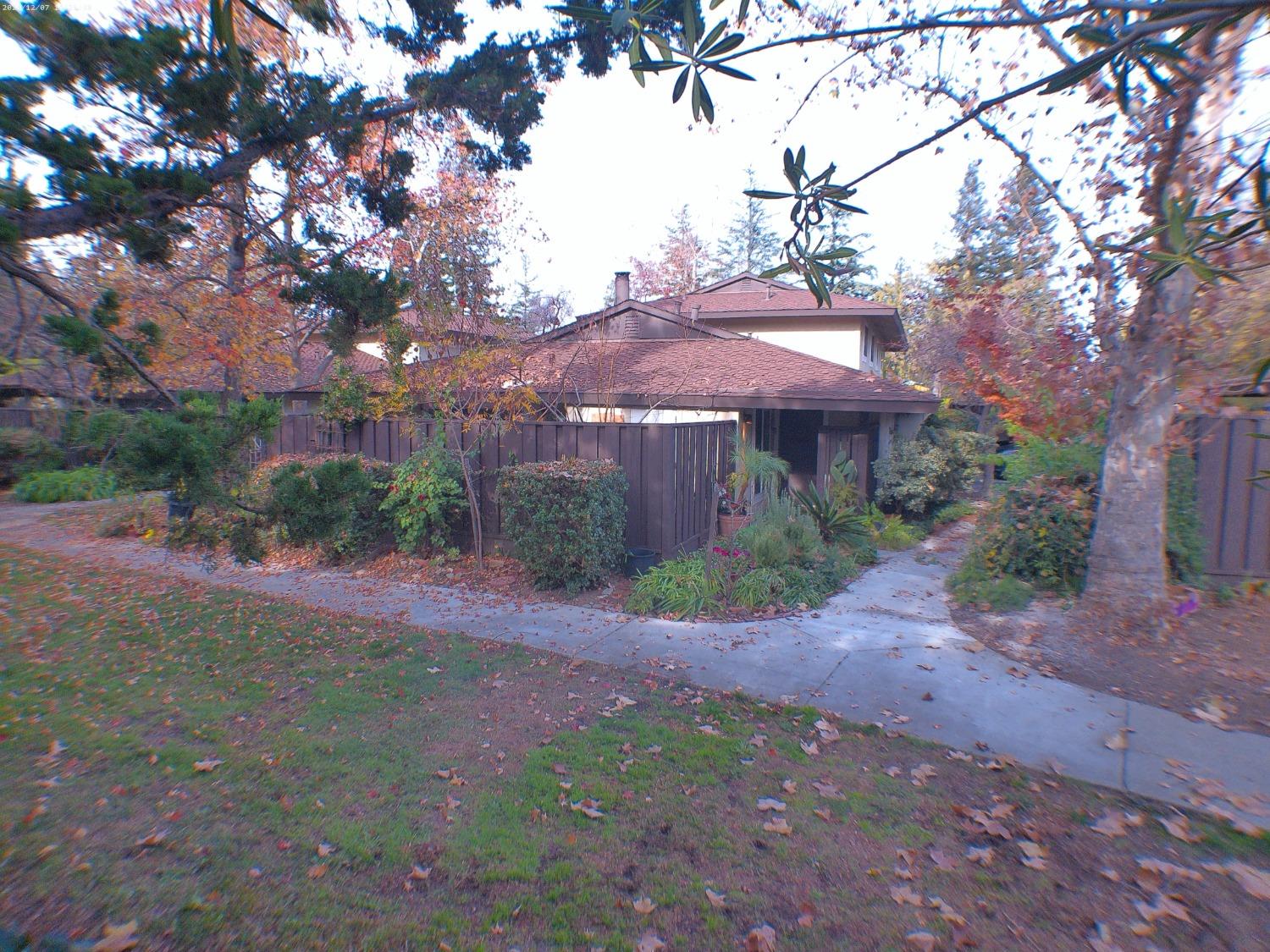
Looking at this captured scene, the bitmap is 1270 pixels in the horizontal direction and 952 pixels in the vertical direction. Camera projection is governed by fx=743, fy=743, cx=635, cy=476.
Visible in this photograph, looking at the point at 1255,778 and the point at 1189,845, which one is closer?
the point at 1189,845

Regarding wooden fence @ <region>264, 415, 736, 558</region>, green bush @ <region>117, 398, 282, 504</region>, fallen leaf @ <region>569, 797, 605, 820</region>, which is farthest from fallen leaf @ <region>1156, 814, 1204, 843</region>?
green bush @ <region>117, 398, 282, 504</region>

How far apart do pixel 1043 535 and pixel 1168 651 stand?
169cm

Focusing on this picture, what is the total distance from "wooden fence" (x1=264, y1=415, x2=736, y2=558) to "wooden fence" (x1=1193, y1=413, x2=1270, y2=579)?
5.20 meters

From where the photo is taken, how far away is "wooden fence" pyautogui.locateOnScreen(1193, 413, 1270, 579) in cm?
770

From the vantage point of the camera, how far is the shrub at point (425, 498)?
9.62 meters

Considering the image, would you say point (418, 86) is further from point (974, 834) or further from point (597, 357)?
point (974, 834)

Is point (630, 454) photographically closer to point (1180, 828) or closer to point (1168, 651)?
point (1168, 651)

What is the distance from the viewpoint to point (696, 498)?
10375 millimetres

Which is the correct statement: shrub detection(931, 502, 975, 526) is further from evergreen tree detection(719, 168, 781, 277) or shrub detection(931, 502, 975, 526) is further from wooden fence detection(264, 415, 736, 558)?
evergreen tree detection(719, 168, 781, 277)

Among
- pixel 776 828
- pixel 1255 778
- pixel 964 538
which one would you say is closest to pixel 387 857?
pixel 776 828

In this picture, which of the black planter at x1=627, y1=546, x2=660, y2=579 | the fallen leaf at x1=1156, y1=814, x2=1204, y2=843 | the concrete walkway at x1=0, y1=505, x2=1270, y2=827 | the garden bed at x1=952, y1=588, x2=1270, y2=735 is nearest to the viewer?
the fallen leaf at x1=1156, y1=814, x2=1204, y2=843

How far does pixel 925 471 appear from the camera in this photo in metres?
14.4

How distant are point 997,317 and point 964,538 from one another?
416 cm

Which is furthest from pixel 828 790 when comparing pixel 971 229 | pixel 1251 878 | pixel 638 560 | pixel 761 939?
pixel 971 229
